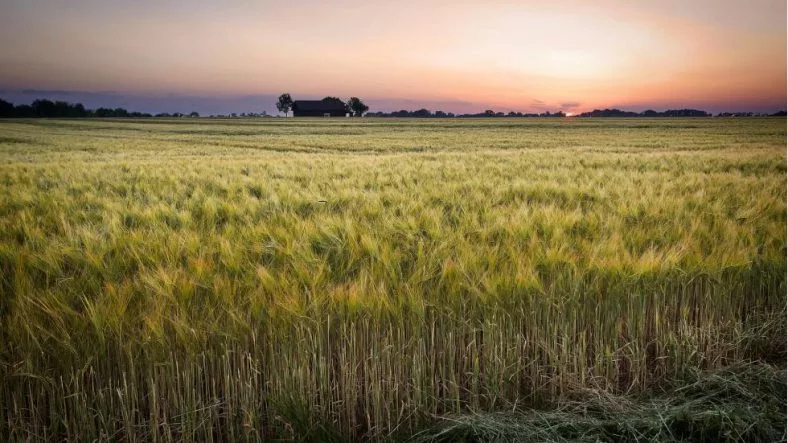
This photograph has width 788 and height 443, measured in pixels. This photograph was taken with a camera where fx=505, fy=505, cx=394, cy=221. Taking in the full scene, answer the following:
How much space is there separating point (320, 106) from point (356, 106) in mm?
8241

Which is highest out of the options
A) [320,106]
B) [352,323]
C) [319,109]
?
[320,106]

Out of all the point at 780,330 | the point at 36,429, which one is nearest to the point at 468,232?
the point at 780,330

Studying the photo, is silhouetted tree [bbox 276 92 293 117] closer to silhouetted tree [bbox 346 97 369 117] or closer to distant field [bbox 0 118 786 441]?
silhouetted tree [bbox 346 97 369 117]

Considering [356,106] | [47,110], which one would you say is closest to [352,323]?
[47,110]

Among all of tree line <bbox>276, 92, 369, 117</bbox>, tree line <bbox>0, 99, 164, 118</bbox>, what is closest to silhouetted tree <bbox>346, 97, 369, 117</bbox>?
tree line <bbox>276, 92, 369, 117</bbox>

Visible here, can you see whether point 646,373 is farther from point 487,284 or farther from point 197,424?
point 197,424

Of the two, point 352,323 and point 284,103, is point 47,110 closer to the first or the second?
point 284,103

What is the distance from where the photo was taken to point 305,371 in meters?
2.35

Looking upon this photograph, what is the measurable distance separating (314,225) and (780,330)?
11.0ft

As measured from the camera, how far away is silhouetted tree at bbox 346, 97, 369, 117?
322 feet

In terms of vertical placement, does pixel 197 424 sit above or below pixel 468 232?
below

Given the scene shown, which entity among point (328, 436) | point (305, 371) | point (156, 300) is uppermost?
point (156, 300)

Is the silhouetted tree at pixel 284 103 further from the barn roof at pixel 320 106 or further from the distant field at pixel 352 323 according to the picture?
the distant field at pixel 352 323

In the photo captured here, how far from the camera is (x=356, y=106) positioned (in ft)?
322
